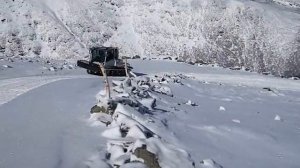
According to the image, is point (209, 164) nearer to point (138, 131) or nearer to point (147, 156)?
point (147, 156)

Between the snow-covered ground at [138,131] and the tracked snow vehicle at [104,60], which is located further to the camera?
the tracked snow vehicle at [104,60]

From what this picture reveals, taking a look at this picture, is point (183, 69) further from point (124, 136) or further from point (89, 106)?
point (124, 136)

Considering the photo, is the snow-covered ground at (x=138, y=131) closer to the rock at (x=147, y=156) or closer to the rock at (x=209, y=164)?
the rock at (x=209, y=164)

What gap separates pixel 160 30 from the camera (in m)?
60.8

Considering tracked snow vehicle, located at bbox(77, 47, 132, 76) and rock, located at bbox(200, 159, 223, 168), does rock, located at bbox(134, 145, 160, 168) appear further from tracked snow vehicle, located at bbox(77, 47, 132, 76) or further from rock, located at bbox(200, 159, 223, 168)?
tracked snow vehicle, located at bbox(77, 47, 132, 76)

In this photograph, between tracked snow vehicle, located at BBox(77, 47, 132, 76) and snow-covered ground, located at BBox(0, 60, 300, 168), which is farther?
tracked snow vehicle, located at BBox(77, 47, 132, 76)

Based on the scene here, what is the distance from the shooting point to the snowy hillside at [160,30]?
173 feet

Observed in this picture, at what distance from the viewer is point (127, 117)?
1002 centimetres

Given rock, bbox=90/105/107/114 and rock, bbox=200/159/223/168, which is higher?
rock, bbox=90/105/107/114

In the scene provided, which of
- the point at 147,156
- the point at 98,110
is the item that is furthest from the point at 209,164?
the point at 98,110

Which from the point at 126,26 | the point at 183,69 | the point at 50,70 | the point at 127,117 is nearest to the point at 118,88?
the point at 127,117

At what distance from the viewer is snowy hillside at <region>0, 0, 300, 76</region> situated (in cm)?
5275

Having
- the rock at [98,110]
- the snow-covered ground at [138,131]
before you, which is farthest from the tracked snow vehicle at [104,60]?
the rock at [98,110]

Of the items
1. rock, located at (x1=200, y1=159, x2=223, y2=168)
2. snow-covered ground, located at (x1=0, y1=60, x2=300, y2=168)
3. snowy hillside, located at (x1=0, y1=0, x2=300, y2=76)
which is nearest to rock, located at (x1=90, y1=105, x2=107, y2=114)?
snow-covered ground, located at (x1=0, y1=60, x2=300, y2=168)
